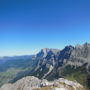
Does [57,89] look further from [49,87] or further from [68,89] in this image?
[68,89]

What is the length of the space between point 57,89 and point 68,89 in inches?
1217

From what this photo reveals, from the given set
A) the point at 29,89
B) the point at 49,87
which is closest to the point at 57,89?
the point at 49,87

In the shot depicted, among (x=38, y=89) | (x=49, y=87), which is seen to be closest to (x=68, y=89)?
(x=49, y=87)

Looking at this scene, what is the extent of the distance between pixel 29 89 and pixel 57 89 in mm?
30864

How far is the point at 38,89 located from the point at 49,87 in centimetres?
1249

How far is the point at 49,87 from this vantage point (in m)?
188

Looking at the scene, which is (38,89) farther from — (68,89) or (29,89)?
(68,89)

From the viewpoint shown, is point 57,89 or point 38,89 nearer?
point 57,89

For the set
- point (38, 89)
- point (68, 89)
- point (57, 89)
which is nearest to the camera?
point (57, 89)

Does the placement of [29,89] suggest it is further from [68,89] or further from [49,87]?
[68,89]

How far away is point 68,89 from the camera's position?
197750 mm

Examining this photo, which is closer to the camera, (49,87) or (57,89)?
(57,89)

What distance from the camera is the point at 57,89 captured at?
6752 inches

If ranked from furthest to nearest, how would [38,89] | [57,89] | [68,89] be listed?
[68,89], [38,89], [57,89]
